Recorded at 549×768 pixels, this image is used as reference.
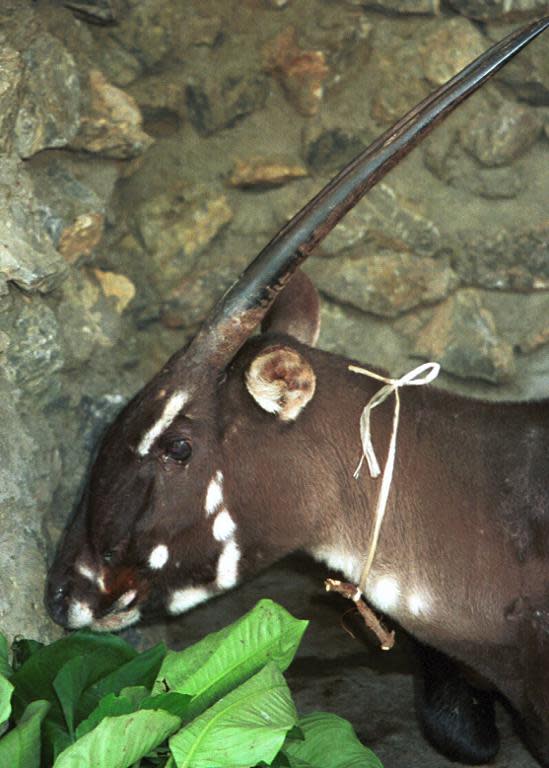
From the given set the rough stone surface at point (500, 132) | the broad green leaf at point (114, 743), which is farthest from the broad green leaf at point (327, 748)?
the rough stone surface at point (500, 132)

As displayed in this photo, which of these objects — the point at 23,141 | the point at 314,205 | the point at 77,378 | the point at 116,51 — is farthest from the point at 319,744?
the point at 116,51

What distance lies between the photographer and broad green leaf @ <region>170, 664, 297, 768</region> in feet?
8.81

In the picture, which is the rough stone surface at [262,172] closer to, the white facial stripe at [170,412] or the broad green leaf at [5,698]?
the white facial stripe at [170,412]

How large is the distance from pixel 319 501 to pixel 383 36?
6.34 feet

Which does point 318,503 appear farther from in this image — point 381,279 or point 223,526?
point 381,279

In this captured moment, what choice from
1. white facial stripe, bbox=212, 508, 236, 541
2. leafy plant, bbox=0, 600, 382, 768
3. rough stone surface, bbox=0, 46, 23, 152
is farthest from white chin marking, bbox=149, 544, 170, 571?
rough stone surface, bbox=0, 46, 23, 152

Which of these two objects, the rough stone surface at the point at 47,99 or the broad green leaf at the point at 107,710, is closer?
the broad green leaf at the point at 107,710

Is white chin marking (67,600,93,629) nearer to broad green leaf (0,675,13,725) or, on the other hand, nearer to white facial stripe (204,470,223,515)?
white facial stripe (204,470,223,515)

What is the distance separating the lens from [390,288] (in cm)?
470

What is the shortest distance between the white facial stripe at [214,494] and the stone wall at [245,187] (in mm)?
783

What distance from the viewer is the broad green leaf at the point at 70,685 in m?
2.84

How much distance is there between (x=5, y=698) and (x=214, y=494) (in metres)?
0.72

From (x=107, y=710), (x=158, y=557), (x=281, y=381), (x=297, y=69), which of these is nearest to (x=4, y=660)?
(x=107, y=710)

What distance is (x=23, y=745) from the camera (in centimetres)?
273
